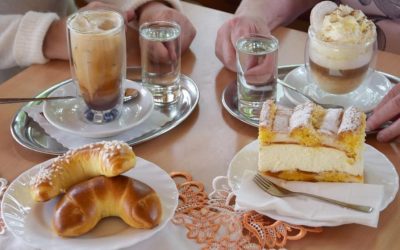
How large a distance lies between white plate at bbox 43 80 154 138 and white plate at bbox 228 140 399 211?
0.21 meters

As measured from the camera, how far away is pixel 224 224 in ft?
2.62

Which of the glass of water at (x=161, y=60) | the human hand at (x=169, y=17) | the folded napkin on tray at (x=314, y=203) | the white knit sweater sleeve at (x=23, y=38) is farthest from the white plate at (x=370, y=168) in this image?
the white knit sweater sleeve at (x=23, y=38)

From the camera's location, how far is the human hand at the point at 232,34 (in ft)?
3.97

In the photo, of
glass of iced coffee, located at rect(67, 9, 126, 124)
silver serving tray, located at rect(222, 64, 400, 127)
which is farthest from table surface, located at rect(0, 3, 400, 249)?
glass of iced coffee, located at rect(67, 9, 126, 124)

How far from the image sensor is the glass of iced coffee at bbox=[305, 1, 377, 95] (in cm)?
104

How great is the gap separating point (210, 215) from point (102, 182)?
0.54ft

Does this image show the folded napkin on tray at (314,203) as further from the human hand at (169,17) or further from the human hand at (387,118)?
the human hand at (169,17)

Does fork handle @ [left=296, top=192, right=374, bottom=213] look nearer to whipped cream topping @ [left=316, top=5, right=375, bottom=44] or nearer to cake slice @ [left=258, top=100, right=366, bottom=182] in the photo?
cake slice @ [left=258, top=100, right=366, bottom=182]

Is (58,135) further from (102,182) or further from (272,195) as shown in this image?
(272,195)

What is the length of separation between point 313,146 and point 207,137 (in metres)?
0.23

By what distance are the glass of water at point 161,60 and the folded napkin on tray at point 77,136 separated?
6 cm

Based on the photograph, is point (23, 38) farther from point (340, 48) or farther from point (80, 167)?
point (340, 48)

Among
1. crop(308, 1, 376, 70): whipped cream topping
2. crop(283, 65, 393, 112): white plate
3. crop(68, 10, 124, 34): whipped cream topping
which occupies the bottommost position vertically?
crop(283, 65, 393, 112): white plate

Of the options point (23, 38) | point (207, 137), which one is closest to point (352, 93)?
point (207, 137)
